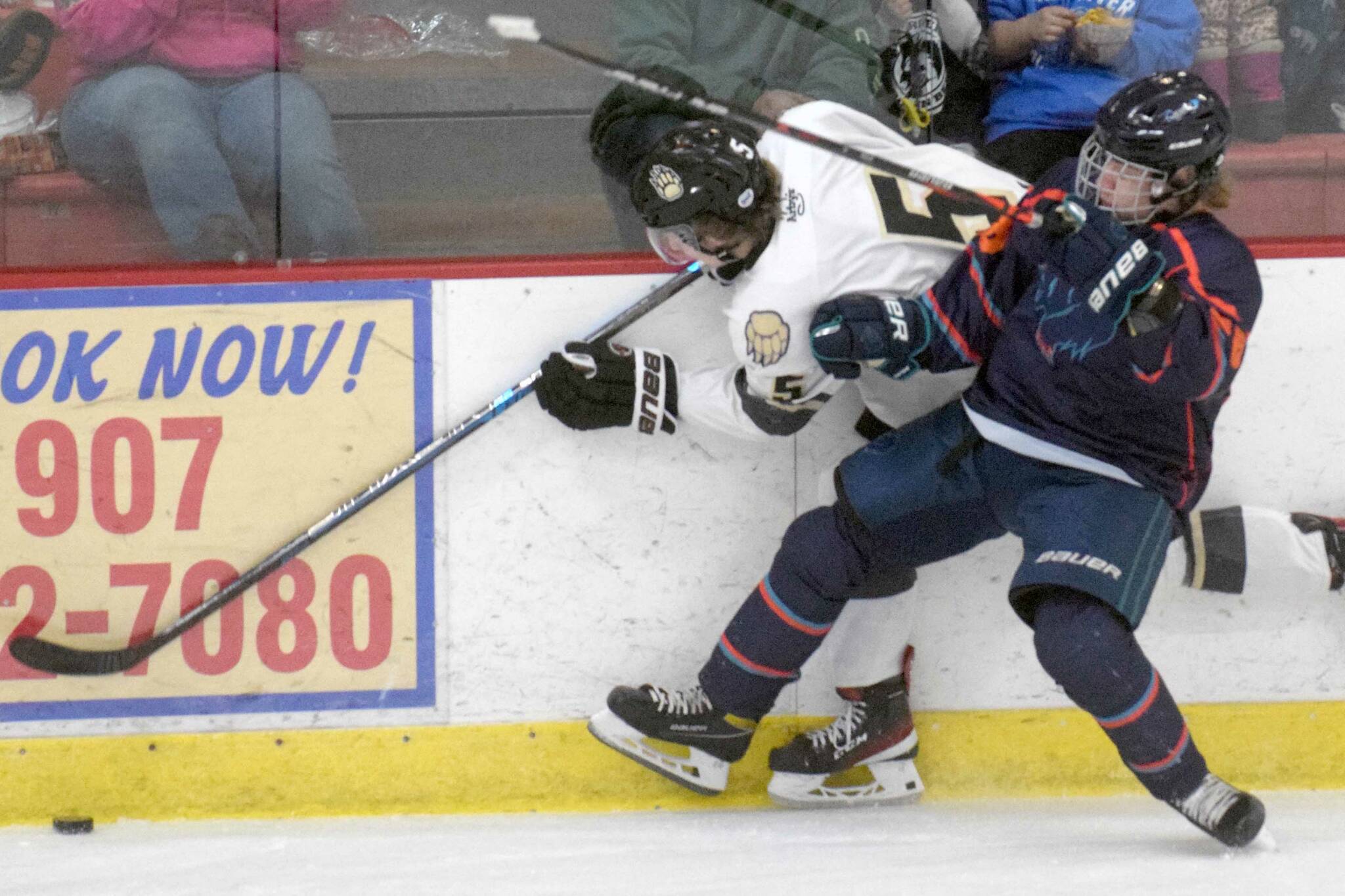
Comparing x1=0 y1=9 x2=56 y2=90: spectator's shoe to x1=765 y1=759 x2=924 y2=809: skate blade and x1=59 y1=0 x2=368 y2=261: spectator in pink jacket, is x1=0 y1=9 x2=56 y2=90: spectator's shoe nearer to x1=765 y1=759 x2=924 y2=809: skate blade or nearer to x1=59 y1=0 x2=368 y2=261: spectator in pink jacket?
x1=59 y1=0 x2=368 y2=261: spectator in pink jacket

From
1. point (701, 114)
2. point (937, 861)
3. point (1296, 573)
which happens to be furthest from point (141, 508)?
point (1296, 573)

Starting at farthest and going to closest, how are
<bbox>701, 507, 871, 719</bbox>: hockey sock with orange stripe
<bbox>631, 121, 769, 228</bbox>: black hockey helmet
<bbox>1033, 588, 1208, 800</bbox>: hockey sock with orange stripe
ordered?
<bbox>701, 507, 871, 719</bbox>: hockey sock with orange stripe
<bbox>631, 121, 769, 228</bbox>: black hockey helmet
<bbox>1033, 588, 1208, 800</bbox>: hockey sock with orange stripe

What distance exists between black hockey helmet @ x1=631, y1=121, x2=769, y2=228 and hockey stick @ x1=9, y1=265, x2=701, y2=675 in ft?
0.94

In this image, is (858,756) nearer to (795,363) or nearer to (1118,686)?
(1118,686)

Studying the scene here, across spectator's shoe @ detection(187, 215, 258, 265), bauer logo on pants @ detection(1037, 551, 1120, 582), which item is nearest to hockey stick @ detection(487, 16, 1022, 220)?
bauer logo on pants @ detection(1037, 551, 1120, 582)

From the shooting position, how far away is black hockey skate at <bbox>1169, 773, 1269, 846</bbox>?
208 cm

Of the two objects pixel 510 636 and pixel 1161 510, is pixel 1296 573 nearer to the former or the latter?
pixel 1161 510

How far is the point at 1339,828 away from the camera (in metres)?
2.31

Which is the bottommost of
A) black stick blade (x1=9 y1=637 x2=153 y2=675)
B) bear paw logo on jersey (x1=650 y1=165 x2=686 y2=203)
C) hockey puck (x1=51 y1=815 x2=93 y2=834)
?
hockey puck (x1=51 y1=815 x2=93 y2=834)

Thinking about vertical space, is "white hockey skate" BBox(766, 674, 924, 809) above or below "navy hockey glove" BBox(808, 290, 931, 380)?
below

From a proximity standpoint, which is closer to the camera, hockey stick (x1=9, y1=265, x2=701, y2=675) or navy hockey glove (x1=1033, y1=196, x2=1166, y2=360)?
navy hockey glove (x1=1033, y1=196, x2=1166, y2=360)

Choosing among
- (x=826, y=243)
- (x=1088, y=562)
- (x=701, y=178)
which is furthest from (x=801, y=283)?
(x=1088, y=562)

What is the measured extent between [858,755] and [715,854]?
324 mm

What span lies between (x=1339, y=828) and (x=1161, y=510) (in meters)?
0.63
